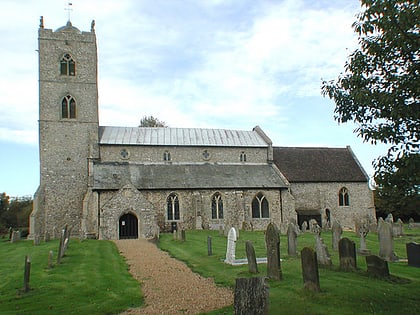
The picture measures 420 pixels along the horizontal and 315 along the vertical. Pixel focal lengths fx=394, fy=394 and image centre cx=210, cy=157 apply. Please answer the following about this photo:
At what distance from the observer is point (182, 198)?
30531 millimetres

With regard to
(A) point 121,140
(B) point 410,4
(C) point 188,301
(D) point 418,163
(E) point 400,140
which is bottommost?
(C) point 188,301

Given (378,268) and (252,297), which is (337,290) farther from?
(252,297)

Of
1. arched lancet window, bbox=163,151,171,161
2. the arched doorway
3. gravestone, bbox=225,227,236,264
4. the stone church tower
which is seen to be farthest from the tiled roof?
gravestone, bbox=225,227,236,264

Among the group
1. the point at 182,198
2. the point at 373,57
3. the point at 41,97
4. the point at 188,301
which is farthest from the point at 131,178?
the point at 373,57

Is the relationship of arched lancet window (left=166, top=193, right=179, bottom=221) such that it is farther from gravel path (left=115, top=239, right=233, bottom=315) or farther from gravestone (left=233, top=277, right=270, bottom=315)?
gravestone (left=233, top=277, right=270, bottom=315)

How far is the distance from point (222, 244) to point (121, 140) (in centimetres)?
1607

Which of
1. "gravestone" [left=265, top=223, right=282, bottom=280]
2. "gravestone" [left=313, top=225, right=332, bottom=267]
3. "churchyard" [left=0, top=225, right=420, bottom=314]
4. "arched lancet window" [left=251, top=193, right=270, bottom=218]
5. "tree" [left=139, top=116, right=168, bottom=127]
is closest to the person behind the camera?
"churchyard" [left=0, top=225, right=420, bottom=314]

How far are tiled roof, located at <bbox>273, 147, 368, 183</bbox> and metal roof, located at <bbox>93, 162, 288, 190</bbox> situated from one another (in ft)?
6.64

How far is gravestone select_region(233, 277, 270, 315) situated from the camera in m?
5.95

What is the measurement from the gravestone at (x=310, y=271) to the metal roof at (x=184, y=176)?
20897 mm

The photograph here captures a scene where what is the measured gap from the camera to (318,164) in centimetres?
3678

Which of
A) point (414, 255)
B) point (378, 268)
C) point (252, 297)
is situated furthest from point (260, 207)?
point (252, 297)

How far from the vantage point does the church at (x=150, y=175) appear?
28812 mm

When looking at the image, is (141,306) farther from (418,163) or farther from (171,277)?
(418,163)
